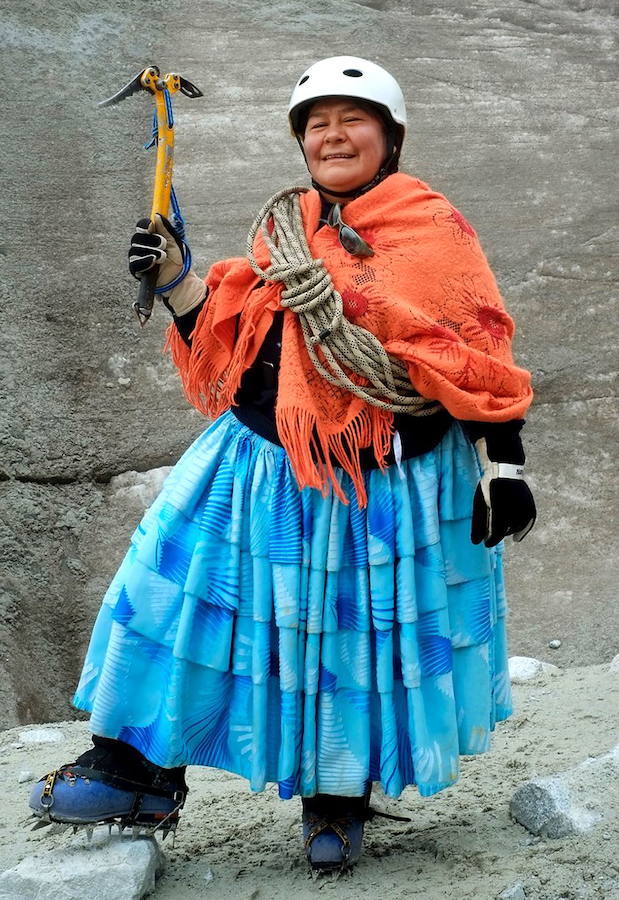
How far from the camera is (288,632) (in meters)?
2.05

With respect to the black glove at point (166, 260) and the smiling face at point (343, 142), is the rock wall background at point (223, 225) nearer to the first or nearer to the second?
A: the black glove at point (166, 260)

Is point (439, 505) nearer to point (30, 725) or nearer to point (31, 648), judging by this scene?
point (30, 725)

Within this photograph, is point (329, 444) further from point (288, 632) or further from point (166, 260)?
point (166, 260)

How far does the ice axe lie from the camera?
2186mm

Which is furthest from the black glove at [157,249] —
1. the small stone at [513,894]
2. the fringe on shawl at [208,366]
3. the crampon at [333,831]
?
the small stone at [513,894]

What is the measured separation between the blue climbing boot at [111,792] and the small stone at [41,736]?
1127 mm

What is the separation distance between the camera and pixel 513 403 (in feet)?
6.82

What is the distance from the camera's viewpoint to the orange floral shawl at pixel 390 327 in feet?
6.70

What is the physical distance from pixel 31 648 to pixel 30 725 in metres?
0.57

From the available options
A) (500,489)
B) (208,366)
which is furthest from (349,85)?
(500,489)

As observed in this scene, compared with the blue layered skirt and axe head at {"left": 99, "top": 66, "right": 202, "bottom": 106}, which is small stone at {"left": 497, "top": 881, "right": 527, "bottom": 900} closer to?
the blue layered skirt

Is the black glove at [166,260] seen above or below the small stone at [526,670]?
above

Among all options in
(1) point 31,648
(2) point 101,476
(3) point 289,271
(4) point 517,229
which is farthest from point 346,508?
(4) point 517,229

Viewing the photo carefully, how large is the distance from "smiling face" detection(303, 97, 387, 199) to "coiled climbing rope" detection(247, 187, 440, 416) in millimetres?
189
